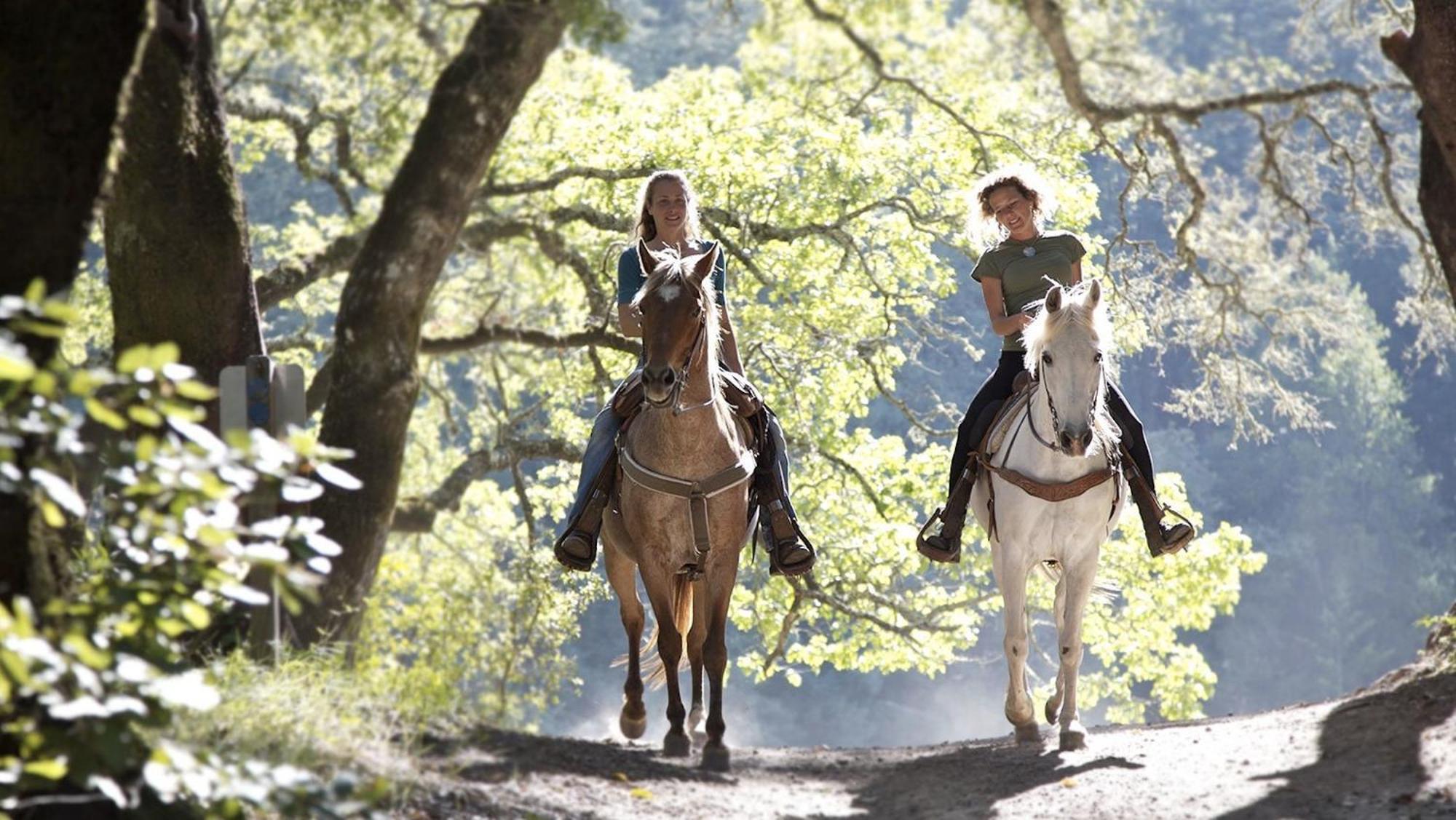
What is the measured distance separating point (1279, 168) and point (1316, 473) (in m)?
66.6

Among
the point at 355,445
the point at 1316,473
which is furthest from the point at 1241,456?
the point at 355,445

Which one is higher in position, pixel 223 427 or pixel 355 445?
pixel 355 445

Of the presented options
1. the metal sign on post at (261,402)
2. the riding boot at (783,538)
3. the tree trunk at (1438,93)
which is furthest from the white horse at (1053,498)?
the metal sign on post at (261,402)

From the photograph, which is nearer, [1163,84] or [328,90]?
[1163,84]

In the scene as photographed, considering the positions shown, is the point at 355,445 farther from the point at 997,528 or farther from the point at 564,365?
the point at 564,365

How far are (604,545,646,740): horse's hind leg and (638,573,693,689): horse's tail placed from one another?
119 millimetres

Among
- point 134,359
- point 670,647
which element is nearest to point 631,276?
point 670,647

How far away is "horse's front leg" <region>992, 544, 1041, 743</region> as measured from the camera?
811 centimetres

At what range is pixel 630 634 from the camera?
28.2ft

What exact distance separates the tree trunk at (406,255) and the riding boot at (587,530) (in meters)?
2.19

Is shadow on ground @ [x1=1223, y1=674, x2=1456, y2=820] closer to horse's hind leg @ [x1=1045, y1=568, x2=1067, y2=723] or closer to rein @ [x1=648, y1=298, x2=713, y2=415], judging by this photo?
horse's hind leg @ [x1=1045, y1=568, x2=1067, y2=723]

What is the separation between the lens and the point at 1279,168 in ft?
47.0

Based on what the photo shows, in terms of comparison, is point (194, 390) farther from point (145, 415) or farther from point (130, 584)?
point (130, 584)

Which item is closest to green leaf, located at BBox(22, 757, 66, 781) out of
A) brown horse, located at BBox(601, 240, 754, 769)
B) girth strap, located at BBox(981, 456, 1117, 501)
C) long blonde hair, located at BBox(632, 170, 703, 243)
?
brown horse, located at BBox(601, 240, 754, 769)
